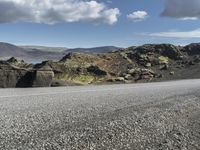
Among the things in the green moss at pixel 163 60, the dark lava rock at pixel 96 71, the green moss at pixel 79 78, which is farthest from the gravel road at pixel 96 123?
the green moss at pixel 163 60

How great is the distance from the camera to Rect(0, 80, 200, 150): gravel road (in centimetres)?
1087

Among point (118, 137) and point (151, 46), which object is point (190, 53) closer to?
point (151, 46)

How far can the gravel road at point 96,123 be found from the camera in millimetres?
10867

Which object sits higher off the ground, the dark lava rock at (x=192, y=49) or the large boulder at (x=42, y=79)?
the dark lava rock at (x=192, y=49)

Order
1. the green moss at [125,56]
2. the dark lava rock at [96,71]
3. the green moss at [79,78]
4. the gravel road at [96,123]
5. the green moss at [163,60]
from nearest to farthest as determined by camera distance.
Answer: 1. the gravel road at [96,123]
2. the green moss at [79,78]
3. the dark lava rock at [96,71]
4. the green moss at [125,56]
5. the green moss at [163,60]

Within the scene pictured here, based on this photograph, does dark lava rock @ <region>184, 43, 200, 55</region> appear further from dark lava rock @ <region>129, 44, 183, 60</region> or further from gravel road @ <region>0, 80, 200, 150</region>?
gravel road @ <region>0, 80, 200, 150</region>

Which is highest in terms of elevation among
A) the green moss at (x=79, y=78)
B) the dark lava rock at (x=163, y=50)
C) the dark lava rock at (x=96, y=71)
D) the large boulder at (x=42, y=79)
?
the dark lava rock at (x=163, y=50)

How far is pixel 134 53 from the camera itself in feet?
176

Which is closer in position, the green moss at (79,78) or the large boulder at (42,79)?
the large boulder at (42,79)

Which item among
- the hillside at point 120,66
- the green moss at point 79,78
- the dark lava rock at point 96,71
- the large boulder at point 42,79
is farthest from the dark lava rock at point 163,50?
the large boulder at point 42,79

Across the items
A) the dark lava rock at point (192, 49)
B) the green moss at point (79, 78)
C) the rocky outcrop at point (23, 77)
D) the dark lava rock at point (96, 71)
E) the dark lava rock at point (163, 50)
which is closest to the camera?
the rocky outcrop at point (23, 77)

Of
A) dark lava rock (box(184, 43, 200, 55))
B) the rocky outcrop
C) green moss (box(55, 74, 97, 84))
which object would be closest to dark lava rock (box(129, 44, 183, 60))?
dark lava rock (box(184, 43, 200, 55))

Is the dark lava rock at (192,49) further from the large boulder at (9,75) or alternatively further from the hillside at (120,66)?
the large boulder at (9,75)

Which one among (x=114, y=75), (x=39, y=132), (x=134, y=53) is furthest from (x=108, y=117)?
(x=134, y=53)
